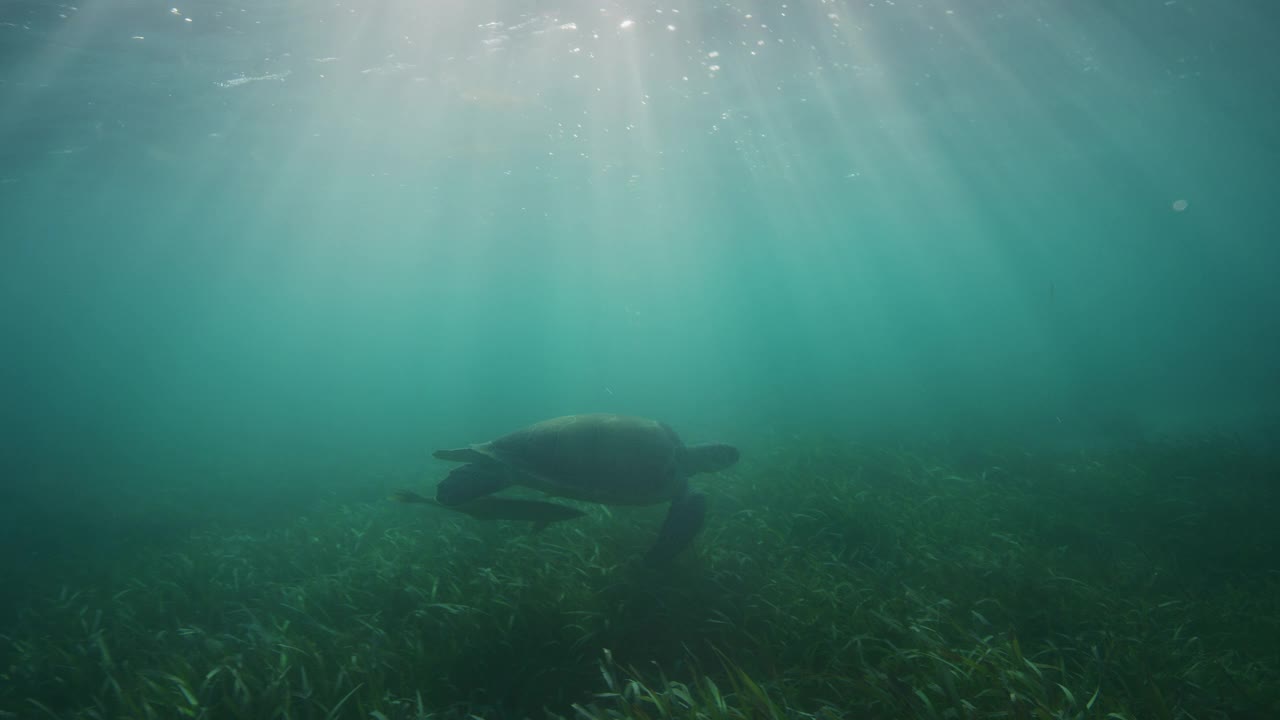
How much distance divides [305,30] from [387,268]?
128 feet

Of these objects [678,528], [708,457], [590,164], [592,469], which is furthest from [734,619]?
[590,164]

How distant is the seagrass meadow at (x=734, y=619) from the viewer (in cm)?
277

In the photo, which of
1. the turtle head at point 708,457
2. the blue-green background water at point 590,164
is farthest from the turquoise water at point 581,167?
the turtle head at point 708,457

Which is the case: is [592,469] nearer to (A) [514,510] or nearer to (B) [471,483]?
(A) [514,510]

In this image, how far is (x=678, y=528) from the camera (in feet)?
13.3

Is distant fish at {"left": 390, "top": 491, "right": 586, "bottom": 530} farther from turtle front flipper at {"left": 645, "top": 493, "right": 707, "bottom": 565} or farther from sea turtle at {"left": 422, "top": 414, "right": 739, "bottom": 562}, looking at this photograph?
turtle front flipper at {"left": 645, "top": 493, "right": 707, "bottom": 565}

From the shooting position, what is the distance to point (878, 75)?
14.8 m

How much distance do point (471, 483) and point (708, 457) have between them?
101 inches

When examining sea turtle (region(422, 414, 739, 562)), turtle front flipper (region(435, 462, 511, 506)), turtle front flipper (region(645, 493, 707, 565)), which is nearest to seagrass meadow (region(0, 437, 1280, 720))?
turtle front flipper (region(645, 493, 707, 565))

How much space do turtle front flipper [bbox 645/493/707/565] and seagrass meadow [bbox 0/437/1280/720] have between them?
0.21 meters

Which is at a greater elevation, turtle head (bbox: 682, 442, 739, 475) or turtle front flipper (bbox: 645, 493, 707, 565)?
turtle head (bbox: 682, 442, 739, 475)

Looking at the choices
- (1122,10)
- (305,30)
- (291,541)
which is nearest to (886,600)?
(291,541)

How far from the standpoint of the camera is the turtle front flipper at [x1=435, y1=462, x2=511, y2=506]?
385 cm

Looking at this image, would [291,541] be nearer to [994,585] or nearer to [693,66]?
[994,585]
